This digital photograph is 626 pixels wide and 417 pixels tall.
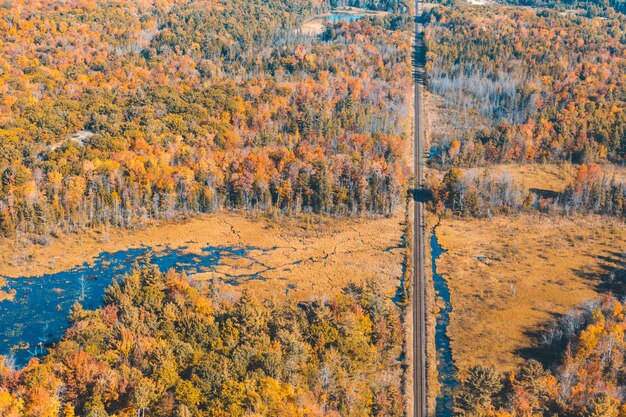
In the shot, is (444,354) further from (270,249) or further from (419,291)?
(270,249)

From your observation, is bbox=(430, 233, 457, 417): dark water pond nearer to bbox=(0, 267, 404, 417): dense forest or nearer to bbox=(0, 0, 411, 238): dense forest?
bbox=(0, 267, 404, 417): dense forest

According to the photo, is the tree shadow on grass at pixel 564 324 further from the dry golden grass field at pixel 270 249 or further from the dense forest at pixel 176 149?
the dense forest at pixel 176 149

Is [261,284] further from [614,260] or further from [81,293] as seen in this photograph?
[614,260]

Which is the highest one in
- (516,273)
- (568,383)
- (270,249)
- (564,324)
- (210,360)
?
(210,360)

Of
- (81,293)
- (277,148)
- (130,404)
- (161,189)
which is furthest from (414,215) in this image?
(130,404)

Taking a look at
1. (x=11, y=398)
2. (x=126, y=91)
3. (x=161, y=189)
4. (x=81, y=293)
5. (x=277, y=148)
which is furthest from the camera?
(x=126, y=91)

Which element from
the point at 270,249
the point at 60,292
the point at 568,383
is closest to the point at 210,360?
the point at 60,292
